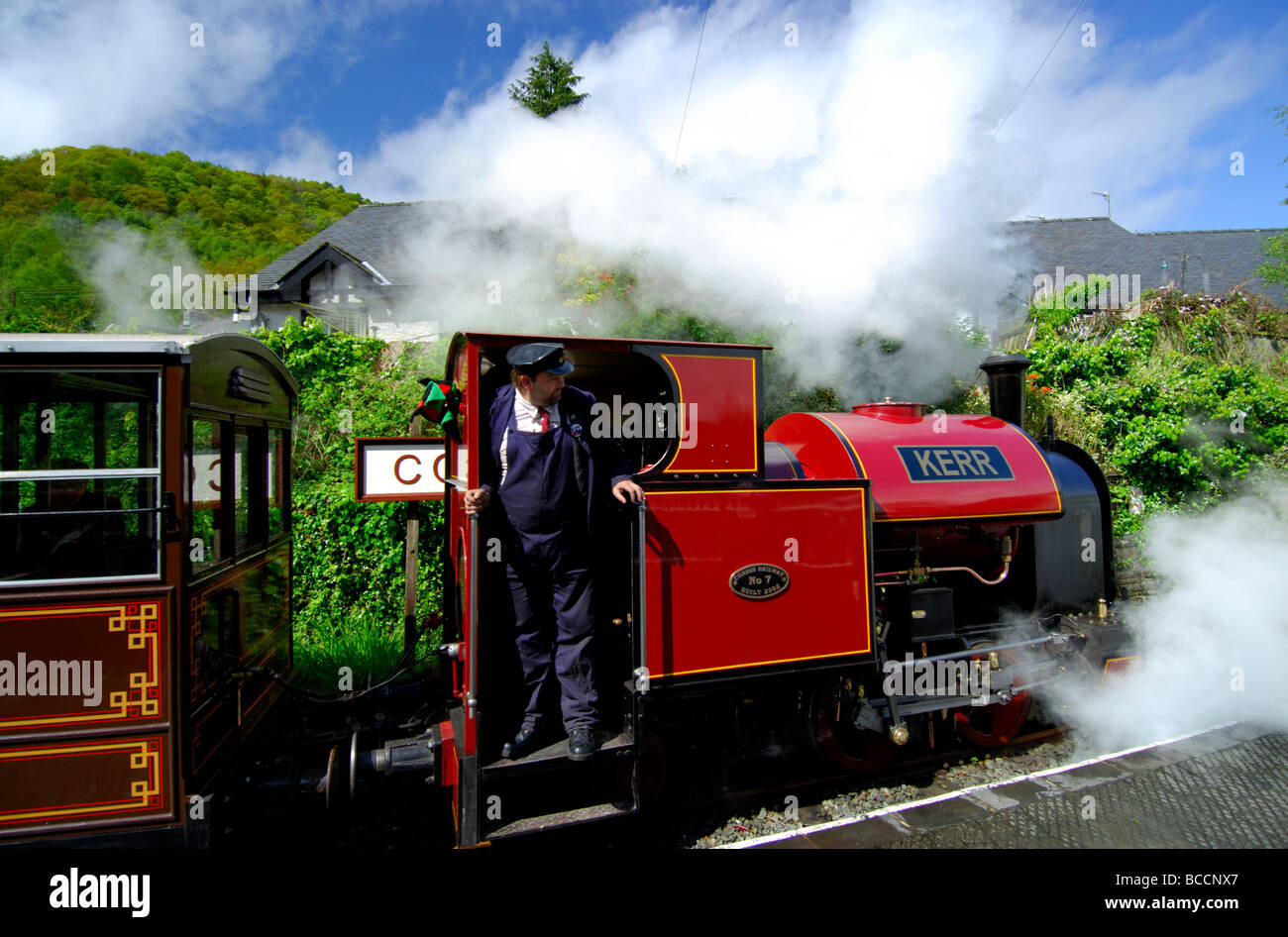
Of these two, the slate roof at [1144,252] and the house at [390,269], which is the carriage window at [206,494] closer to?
the house at [390,269]

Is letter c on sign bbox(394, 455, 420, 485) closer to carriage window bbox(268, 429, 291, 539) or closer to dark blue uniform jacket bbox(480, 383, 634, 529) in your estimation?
carriage window bbox(268, 429, 291, 539)

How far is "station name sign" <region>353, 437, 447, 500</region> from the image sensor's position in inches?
181

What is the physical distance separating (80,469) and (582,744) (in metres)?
2.47

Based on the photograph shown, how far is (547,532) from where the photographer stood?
3234 mm

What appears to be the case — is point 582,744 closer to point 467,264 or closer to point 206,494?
point 206,494

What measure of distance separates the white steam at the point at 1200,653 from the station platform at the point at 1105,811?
0.38m

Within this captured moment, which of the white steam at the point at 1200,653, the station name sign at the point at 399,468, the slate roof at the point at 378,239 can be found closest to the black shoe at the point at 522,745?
the station name sign at the point at 399,468

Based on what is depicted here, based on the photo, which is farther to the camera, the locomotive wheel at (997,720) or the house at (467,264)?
the house at (467,264)

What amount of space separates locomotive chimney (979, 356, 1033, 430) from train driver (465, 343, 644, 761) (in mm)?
3538

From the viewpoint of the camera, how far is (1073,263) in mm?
18797

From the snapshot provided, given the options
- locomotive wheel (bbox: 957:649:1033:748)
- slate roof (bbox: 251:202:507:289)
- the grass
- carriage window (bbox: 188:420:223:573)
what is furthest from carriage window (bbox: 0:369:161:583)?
slate roof (bbox: 251:202:507:289)

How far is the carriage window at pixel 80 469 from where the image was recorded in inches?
116

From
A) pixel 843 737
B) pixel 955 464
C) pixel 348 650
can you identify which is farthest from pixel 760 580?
pixel 348 650
